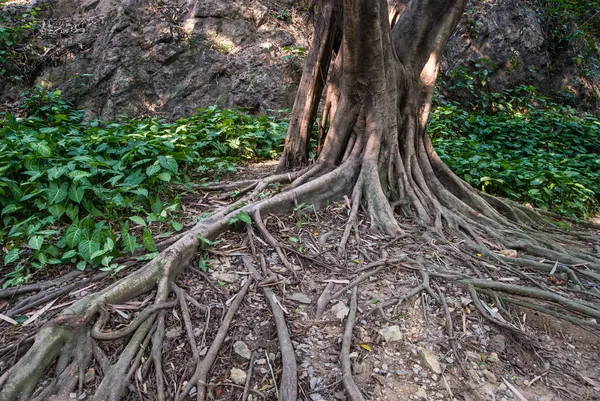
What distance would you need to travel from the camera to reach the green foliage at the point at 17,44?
7637 mm

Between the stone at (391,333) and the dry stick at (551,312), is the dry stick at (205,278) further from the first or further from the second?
the dry stick at (551,312)

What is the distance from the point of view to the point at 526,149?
23.8 ft

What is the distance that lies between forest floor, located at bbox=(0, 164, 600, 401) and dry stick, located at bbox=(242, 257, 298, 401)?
0.06 metres

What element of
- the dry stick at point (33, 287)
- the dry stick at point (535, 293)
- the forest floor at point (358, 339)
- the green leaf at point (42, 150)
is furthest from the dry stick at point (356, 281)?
the green leaf at point (42, 150)

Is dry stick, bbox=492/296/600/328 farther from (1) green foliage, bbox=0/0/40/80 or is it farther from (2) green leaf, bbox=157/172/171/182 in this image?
(1) green foliage, bbox=0/0/40/80

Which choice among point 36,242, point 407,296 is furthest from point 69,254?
point 407,296

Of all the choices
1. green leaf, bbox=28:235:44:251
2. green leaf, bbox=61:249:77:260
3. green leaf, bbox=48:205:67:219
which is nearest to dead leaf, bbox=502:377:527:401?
green leaf, bbox=61:249:77:260

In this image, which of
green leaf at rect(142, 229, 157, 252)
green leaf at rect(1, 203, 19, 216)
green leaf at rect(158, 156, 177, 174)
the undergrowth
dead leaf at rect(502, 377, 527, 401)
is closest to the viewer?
dead leaf at rect(502, 377, 527, 401)

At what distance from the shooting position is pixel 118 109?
751 cm

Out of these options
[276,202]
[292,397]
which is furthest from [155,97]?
[292,397]

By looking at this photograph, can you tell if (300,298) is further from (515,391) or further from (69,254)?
(69,254)

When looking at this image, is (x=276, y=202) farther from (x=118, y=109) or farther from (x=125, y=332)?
(x=118, y=109)

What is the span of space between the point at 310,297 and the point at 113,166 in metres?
2.57

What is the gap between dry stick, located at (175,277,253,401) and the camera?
177cm
